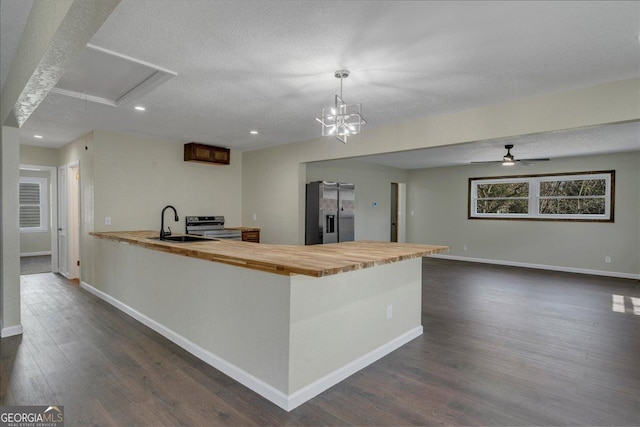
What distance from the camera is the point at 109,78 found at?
3.01 meters

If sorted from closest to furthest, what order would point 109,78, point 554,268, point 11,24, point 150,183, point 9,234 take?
point 11,24
point 109,78
point 9,234
point 150,183
point 554,268

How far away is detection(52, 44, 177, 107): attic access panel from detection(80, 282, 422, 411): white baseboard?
2.33 metres

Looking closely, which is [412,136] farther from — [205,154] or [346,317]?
[205,154]

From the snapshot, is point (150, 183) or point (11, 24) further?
point (150, 183)

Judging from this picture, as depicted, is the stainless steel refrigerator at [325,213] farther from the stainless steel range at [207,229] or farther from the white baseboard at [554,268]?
the white baseboard at [554,268]

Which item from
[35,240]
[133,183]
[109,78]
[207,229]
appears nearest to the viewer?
[109,78]

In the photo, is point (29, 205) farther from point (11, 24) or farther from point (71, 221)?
point (11, 24)

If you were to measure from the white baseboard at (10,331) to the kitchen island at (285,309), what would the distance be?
4.02 feet

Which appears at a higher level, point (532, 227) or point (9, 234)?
point (9, 234)

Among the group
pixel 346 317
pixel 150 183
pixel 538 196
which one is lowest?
pixel 346 317

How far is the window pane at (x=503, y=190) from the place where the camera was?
7.62 meters

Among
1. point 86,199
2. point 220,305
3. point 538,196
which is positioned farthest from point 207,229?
point 538,196

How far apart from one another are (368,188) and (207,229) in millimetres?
3888

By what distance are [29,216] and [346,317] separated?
9498 millimetres
